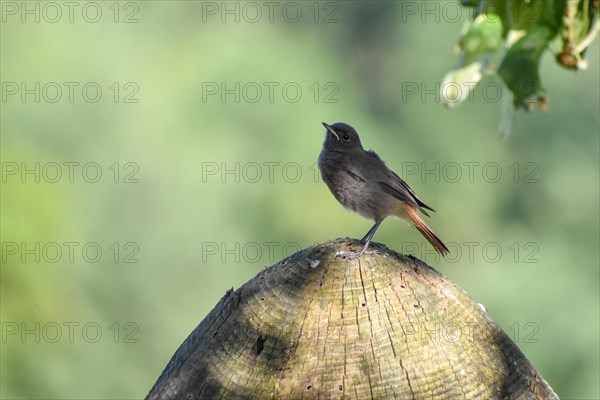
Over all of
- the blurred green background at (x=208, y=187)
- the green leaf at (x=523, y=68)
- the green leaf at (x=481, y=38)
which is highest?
the green leaf at (x=481, y=38)

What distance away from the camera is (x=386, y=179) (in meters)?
6.65

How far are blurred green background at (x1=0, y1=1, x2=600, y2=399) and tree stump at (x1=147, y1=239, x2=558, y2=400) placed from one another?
11.5 meters

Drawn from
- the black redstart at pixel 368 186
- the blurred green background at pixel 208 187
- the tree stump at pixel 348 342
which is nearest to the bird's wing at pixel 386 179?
the black redstart at pixel 368 186

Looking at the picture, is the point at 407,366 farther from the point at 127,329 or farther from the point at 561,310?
the point at 127,329

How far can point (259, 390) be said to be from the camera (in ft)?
12.6

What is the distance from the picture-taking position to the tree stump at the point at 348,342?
12.4 feet

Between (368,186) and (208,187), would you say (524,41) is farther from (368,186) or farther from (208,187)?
(208,187)

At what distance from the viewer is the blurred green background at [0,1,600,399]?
55.1 ft

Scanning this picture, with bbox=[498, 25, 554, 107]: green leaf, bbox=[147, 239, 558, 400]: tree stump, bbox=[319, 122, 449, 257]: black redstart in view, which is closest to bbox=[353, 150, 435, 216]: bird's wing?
bbox=[319, 122, 449, 257]: black redstart

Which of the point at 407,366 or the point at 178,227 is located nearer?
the point at 407,366

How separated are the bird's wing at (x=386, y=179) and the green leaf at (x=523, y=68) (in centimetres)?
363

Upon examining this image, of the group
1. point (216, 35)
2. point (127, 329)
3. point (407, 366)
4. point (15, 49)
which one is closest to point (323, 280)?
point (407, 366)

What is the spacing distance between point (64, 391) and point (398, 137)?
406 inches

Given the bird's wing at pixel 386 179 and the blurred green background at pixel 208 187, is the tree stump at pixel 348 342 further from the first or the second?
the blurred green background at pixel 208 187
